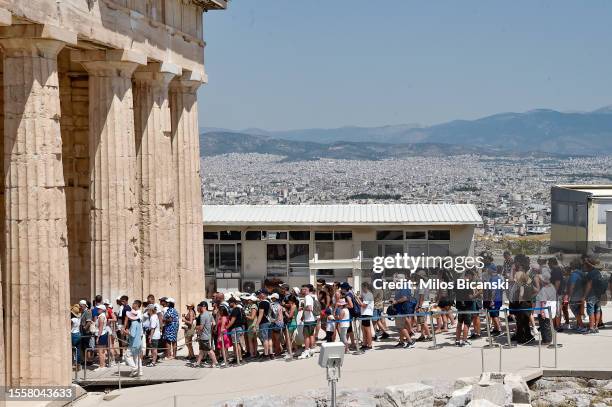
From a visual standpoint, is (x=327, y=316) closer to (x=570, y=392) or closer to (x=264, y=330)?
(x=264, y=330)

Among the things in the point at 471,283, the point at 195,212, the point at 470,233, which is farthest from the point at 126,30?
the point at 470,233

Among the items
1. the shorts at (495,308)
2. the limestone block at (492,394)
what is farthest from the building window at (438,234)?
the limestone block at (492,394)

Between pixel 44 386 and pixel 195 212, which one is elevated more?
pixel 195 212

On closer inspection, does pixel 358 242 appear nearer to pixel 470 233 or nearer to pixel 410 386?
pixel 470 233

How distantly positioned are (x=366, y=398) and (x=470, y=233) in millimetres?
→ 16663

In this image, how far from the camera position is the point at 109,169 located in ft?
86.8

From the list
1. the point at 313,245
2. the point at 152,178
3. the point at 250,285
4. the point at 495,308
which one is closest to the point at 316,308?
the point at 495,308

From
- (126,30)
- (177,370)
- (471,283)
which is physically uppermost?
(126,30)

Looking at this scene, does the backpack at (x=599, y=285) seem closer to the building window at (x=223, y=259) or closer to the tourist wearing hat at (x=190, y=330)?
the tourist wearing hat at (x=190, y=330)

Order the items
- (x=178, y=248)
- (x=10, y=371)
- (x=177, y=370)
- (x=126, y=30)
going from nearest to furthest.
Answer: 1. (x=10, y=371)
2. (x=177, y=370)
3. (x=126, y=30)
4. (x=178, y=248)

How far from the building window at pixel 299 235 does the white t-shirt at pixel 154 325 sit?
12.5 m

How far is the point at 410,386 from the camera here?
64.2 ft

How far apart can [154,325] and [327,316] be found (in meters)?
3.73

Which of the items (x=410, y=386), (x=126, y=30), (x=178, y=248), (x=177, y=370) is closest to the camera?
(x=410, y=386)
